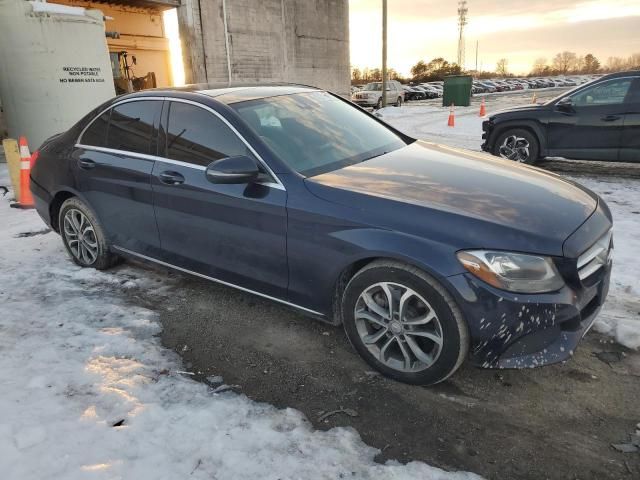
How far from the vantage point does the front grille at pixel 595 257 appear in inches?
99.6

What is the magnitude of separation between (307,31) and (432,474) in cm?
1989

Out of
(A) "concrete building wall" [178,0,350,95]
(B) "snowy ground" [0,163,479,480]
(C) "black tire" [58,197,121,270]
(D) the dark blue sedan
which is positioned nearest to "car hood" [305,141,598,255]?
(D) the dark blue sedan

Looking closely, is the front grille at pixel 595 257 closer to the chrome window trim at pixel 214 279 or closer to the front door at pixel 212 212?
the chrome window trim at pixel 214 279

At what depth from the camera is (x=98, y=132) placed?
413 cm

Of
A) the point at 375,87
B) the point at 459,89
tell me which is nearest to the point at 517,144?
the point at 459,89

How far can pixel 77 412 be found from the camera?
8.38 feet

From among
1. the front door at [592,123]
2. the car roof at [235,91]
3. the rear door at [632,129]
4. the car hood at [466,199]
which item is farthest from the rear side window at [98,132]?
the rear door at [632,129]

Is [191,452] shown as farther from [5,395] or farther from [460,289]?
[460,289]

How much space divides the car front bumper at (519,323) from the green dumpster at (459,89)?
1014 inches

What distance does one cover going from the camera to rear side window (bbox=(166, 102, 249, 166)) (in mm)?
3232

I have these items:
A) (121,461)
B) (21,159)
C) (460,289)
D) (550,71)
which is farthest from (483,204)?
(550,71)

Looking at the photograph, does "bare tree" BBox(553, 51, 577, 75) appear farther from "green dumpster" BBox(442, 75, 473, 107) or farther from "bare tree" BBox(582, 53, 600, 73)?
"green dumpster" BBox(442, 75, 473, 107)

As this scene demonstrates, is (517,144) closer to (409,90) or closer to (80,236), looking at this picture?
(80,236)

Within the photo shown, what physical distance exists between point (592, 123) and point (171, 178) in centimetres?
669
